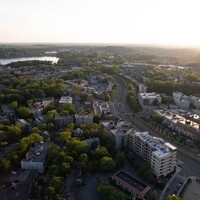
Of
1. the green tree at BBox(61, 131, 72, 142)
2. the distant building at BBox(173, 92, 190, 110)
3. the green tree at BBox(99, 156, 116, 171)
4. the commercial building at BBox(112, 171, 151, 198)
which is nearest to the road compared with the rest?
the commercial building at BBox(112, 171, 151, 198)

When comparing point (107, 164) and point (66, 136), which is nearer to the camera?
point (107, 164)

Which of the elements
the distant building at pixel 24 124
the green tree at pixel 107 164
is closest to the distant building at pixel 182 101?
the green tree at pixel 107 164

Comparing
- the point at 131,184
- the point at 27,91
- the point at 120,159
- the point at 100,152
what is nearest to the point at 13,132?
the point at 100,152

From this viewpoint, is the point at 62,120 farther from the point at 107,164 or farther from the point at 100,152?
the point at 107,164

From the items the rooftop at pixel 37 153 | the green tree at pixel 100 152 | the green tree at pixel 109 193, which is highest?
the green tree at pixel 100 152

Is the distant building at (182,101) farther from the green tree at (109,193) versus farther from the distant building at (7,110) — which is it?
the green tree at (109,193)
